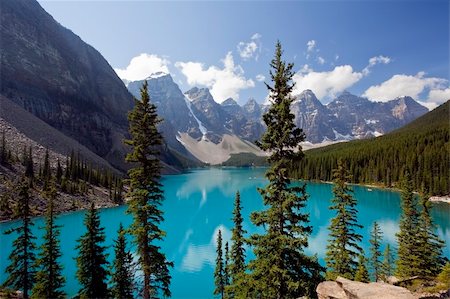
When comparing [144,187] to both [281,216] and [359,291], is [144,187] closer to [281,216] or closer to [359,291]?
[281,216]

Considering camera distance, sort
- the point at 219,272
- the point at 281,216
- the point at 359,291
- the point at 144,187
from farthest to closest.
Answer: the point at 219,272, the point at 144,187, the point at 281,216, the point at 359,291

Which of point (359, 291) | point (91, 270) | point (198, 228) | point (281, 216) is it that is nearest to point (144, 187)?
point (281, 216)

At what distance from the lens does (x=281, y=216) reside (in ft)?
51.1

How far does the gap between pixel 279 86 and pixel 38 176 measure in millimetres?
99703

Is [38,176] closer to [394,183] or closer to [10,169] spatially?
[10,169]

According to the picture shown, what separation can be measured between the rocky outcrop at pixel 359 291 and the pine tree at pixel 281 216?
1.06 meters

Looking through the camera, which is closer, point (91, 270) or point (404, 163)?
point (91, 270)

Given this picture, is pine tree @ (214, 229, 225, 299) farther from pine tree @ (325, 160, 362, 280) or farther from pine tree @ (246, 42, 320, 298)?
pine tree @ (246, 42, 320, 298)

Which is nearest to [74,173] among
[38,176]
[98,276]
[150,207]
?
[38,176]

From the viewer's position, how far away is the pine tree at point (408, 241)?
27.4 meters

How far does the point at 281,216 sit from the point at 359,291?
16.1 feet

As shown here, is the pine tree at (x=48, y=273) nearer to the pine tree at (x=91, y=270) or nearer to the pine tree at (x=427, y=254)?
the pine tree at (x=91, y=270)

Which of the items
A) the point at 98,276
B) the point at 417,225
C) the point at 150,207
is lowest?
the point at 98,276

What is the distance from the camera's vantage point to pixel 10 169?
89562 millimetres
